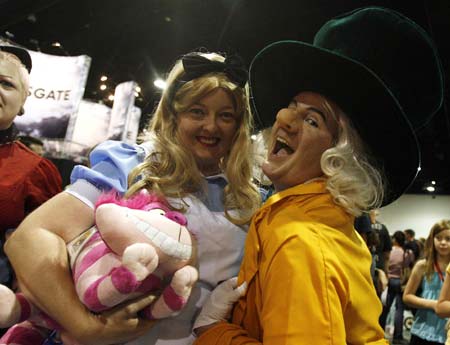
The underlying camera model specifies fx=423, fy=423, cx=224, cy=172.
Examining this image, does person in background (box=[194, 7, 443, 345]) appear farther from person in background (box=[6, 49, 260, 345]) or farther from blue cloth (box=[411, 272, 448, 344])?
blue cloth (box=[411, 272, 448, 344])

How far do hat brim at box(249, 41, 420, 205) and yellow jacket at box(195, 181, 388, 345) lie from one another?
0.85ft

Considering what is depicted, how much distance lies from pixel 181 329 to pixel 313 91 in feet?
2.98

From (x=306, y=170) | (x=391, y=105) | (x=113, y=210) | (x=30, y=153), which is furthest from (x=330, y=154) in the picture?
(x=30, y=153)

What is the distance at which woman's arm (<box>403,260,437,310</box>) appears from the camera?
340 cm

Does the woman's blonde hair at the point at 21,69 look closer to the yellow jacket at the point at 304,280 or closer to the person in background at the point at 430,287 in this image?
the yellow jacket at the point at 304,280

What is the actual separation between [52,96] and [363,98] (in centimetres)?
354

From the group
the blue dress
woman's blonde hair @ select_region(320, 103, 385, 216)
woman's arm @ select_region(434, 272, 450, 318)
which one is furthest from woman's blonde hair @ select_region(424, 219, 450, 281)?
the blue dress

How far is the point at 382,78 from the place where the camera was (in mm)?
1369

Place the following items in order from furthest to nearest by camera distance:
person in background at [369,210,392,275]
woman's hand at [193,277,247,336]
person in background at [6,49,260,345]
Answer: person in background at [369,210,392,275] → woman's hand at [193,277,247,336] → person in background at [6,49,260,345]

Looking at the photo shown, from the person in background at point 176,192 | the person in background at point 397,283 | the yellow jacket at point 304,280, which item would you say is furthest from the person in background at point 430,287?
the person in background at point 176,192

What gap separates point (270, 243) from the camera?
1174 mm

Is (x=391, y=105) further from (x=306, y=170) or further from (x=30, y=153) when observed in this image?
(x=30, y=153)

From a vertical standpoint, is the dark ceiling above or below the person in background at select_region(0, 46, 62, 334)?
above

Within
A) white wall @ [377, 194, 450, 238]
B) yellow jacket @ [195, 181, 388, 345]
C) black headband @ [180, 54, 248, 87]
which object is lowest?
white wall @ [377, 194, 450, 238]
